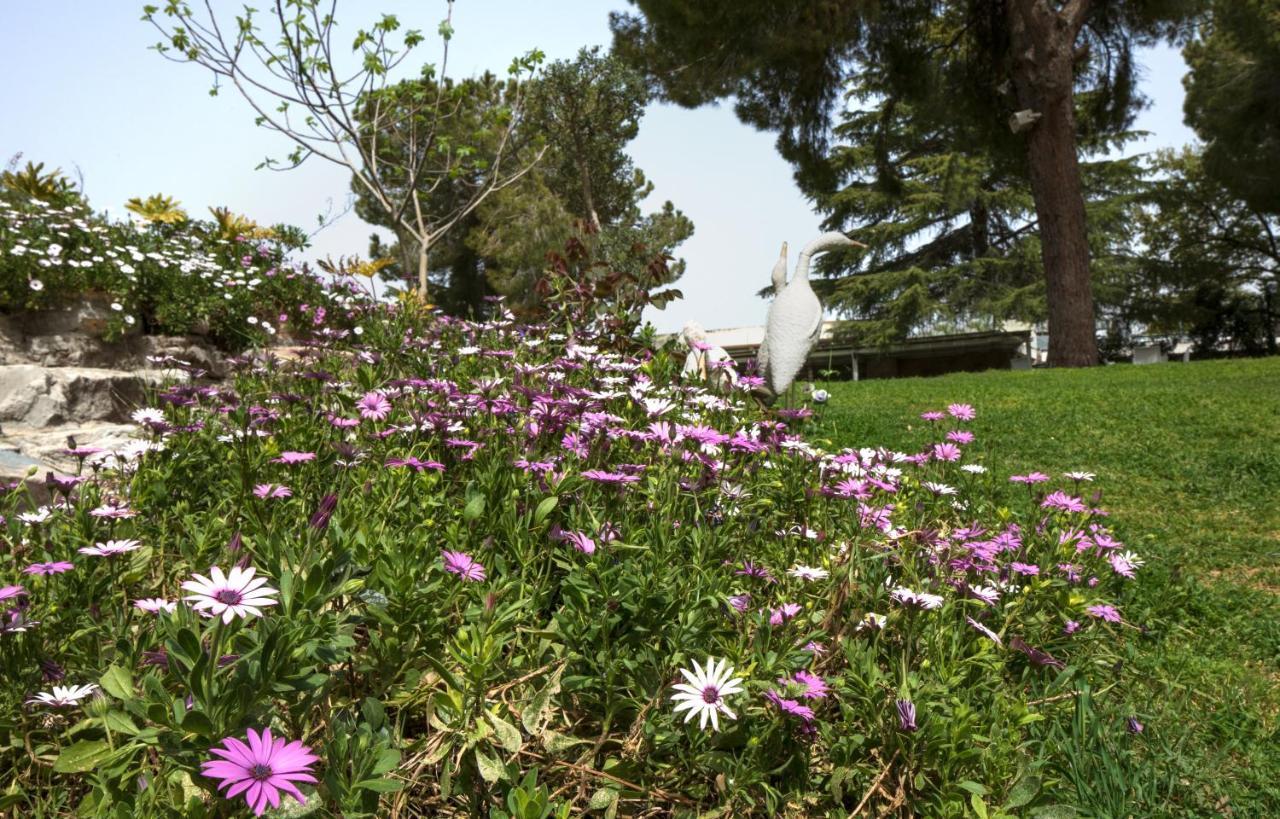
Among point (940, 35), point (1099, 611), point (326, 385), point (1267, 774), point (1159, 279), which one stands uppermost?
point (940, 35)

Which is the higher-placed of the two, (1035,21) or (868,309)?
(1035,21)

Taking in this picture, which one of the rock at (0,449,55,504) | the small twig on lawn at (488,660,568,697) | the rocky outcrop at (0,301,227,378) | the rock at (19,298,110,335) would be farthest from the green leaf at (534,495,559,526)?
the rock at (19,298,110,335)

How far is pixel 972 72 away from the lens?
628 inches

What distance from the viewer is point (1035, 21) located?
41.4 ft

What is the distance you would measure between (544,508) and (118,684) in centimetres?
95

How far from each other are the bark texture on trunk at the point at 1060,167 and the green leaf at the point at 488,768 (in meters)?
12.9

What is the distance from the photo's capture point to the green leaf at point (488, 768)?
1513 millimetres

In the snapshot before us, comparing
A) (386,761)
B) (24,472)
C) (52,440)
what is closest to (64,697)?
(386,761)

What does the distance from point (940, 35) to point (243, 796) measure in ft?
63.3

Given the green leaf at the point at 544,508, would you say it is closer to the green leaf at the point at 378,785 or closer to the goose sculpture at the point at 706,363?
the green leaf at the point at 378,785

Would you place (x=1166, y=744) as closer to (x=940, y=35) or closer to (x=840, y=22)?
(x=840, y=22)

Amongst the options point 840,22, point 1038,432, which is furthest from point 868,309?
point 1038,432

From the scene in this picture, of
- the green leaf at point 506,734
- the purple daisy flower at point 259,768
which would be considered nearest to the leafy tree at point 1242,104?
the green leaf at point 506,734

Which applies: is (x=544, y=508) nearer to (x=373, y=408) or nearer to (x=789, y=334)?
(x=373, y=408)
